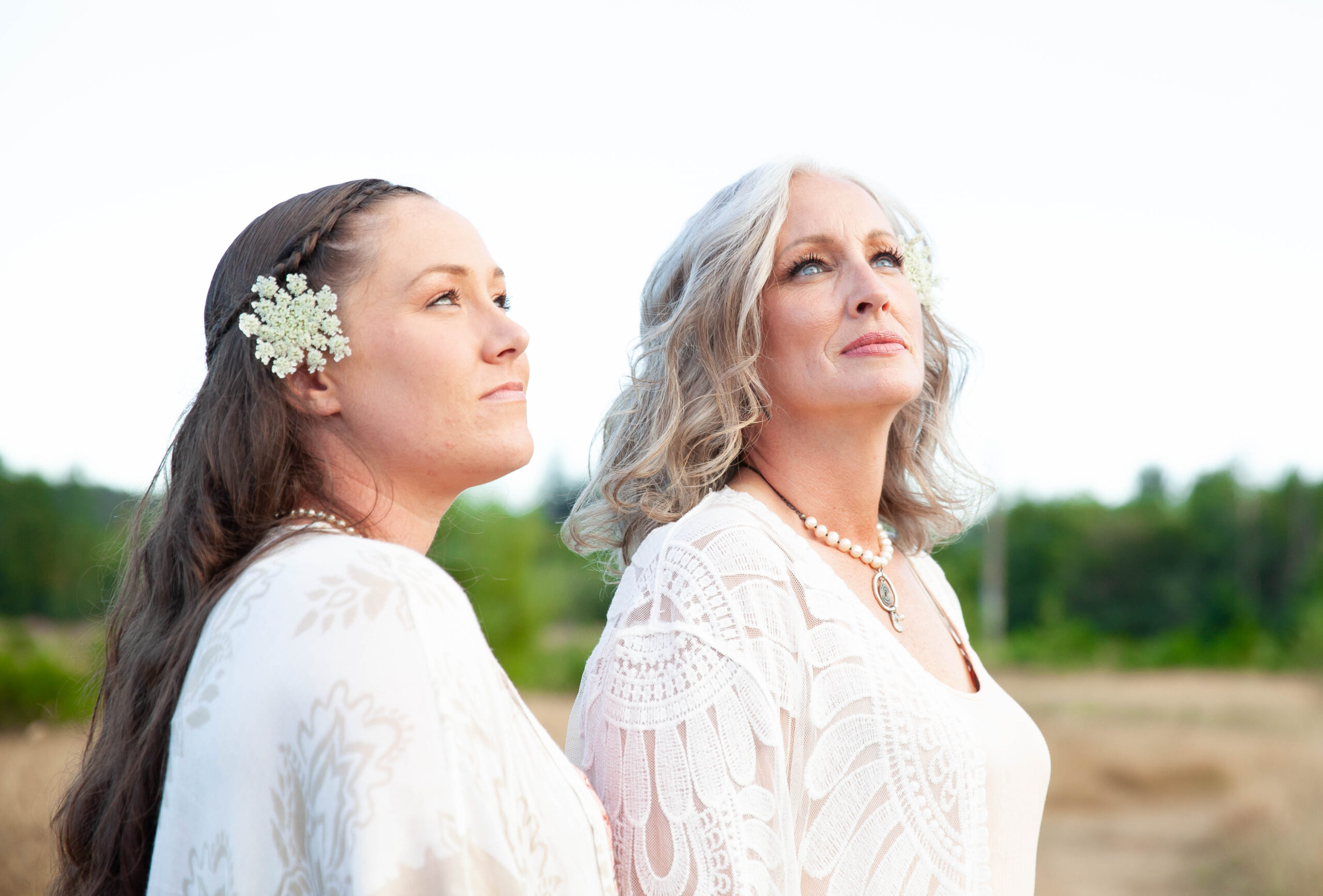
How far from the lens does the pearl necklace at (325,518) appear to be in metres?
1.71

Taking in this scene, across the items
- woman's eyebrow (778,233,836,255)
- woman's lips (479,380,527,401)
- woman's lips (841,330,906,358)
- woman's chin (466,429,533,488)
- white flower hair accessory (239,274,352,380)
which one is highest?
woman's eyebrow (778,233,836,255)

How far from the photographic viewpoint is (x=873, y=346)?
101 inches

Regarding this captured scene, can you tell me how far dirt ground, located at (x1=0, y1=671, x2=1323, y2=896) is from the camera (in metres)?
6.69

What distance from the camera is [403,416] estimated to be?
1.83 m

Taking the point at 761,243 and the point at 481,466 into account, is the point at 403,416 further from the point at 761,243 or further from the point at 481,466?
the point at 761,243

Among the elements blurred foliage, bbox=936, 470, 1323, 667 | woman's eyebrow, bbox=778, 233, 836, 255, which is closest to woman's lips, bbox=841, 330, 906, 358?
woman's eyebrow, bbox=778, 233, 836, 255

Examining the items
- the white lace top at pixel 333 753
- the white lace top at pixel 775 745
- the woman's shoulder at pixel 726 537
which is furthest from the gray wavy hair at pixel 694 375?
the white lace top at pixel 333 753

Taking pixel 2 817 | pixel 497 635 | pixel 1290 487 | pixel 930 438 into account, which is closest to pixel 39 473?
pixel 497 635

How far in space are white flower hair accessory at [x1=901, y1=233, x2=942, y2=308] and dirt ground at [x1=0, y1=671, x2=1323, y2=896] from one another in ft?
16.0

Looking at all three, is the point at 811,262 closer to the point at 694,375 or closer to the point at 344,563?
the point at 694,375

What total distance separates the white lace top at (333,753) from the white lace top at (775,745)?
0.65m

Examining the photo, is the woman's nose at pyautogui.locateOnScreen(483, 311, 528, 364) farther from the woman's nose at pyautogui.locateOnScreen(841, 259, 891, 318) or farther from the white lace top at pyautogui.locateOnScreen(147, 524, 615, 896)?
the woman's nose at pyautogui.locateOnScreen(841, 259, 891, 318)

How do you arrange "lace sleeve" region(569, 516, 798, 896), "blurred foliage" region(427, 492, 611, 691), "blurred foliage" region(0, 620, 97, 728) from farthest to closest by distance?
"blurred foliage" region(427, 492, 611, 691) < "blurred foliage" region(0, 620, 97, 728) < "lace sleeve" region(569, 516, 798, 896)

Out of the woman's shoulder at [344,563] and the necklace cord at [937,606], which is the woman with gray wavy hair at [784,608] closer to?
the necklace cord at [937,606]
